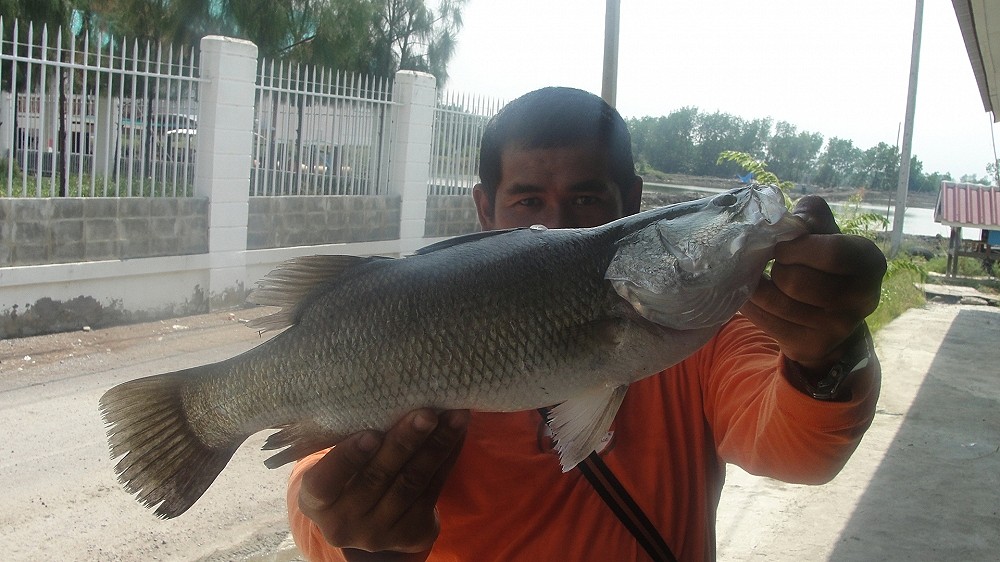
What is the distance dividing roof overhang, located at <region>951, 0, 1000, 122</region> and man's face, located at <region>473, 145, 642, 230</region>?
4196mm

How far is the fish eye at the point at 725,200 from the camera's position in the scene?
4.59ft

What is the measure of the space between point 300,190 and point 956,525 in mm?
7776

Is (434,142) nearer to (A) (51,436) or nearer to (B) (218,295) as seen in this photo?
(B) (218,295)

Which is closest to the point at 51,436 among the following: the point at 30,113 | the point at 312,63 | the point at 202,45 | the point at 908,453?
the point at 30,113

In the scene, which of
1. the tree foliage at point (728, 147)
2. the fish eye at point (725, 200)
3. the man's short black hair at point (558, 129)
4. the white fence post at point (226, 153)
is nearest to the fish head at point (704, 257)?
the fish eye at point (725, 200)

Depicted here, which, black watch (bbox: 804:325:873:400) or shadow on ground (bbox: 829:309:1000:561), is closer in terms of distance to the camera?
black watch (bbox: 804:325:873:400)

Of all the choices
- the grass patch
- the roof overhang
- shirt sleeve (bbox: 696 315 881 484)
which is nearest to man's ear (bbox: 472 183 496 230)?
shirt sleeve (bbox: 696 315 881 484)

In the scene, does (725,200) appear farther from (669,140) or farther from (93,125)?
(93,125)

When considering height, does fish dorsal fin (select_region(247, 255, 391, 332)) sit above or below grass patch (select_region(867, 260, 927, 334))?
above

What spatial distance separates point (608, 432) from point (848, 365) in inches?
19.1

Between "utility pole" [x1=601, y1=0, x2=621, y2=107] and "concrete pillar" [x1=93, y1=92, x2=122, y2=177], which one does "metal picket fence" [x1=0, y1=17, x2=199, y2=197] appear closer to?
"concrete pillar" [x1=93, y1=92, x2=122, y2=177]

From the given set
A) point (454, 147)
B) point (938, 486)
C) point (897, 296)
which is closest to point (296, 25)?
Answer: point (454, 147)

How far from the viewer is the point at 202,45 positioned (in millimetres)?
8820

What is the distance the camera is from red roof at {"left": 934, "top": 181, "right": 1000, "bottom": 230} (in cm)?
1799
